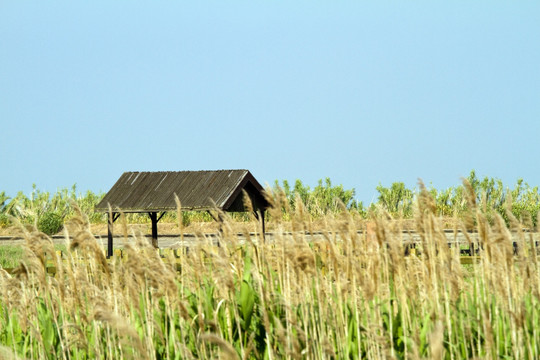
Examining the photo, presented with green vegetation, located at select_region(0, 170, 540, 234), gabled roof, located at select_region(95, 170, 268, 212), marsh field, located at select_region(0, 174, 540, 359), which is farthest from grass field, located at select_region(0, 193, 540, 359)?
green vegetation, located at select_region(0, 170, 540, 234)

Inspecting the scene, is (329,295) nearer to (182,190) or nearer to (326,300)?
(326,300)

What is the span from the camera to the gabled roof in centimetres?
1730

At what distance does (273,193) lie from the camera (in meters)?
4.91

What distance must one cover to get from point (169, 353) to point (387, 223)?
1.90 metres

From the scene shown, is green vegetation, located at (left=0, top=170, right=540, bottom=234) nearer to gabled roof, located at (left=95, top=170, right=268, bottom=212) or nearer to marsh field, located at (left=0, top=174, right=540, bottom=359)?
gabled roof, located at (left=95, top=170, right=268, bottom=212)

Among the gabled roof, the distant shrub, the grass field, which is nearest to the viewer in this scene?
the grass field

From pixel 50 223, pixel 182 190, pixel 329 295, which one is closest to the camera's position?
pixel 329 295

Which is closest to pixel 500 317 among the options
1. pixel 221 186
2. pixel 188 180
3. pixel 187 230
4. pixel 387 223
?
pixel 387 223

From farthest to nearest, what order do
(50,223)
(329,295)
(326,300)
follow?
1. (50,223)
2. (329,295)
3. (326,300)

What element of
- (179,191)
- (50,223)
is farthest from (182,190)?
(50,223)

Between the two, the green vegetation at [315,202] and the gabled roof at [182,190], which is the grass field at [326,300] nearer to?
the gabled roof at [182,190]

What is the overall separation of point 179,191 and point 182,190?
9 centimetres

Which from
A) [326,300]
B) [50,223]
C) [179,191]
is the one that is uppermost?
[50,223]

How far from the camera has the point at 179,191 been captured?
1817cm
